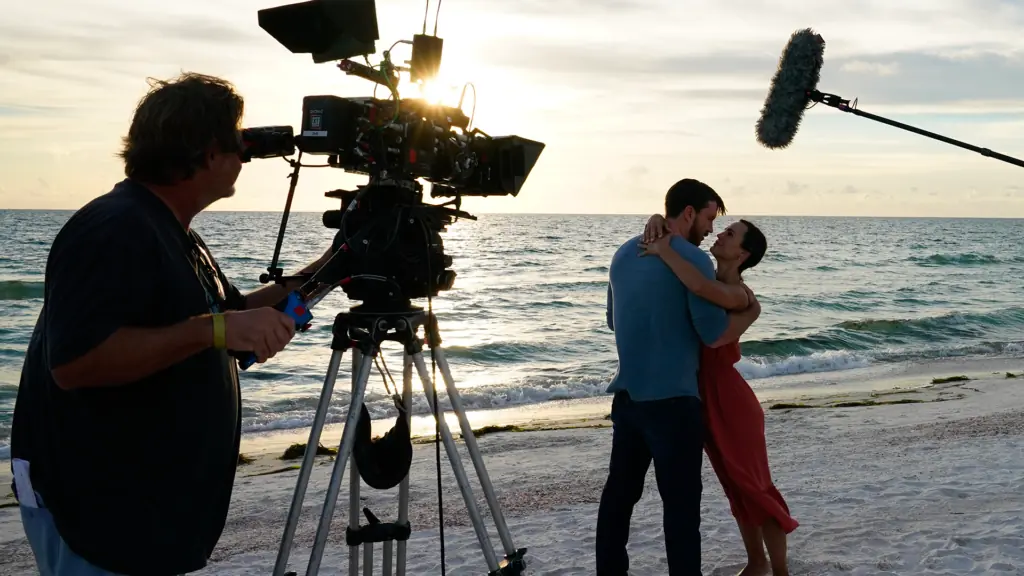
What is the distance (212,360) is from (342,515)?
13.0 ft

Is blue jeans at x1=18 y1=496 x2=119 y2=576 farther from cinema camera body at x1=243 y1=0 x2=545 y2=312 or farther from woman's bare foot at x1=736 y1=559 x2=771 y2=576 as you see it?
woman's bare foot at x1=736 y1=559 x2=771 y2=576

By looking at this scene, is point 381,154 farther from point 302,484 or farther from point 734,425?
point 734,425

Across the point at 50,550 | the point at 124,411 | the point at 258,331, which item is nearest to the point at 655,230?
the point at 258,331

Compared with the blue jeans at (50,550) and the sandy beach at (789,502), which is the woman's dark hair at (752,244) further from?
the blue jeans at (50,550)

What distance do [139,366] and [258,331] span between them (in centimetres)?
26

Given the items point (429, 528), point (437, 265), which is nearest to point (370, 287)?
point (437, 265)

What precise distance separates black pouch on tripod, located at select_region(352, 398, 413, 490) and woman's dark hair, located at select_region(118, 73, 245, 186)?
1052 millimetres

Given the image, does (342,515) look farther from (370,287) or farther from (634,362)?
(370,287)

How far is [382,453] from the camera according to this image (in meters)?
2.92

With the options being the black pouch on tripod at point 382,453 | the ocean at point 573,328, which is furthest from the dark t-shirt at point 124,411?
the ocean at point 573,328

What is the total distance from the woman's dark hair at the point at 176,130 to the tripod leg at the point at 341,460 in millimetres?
860

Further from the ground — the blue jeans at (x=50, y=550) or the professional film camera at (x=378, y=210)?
the professional film camera at (x=378, y=210)

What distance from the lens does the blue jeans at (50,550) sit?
2100 mm

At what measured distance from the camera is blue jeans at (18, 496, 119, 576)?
2100 millimetres
